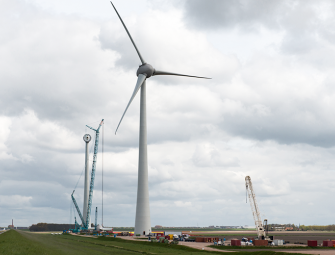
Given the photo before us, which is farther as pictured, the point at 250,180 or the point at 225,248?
the point at 250,180

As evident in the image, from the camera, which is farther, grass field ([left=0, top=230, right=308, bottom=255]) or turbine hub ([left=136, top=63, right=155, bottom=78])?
A: turbine hub ([left=136, top=63, right=155, bottom=78])

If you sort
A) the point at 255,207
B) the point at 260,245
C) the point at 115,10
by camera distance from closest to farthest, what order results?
the point at 260,245 < the point at 115,10 < the point at 255,207

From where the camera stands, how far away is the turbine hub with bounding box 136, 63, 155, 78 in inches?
6095

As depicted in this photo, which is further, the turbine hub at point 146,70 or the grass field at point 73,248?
the turbine hub at point 146,70

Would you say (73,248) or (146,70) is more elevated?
(146,70)

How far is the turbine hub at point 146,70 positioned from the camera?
6095 inches

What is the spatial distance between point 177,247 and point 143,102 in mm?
65893

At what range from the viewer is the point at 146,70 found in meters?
155

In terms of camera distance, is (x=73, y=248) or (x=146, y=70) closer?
(x=73, y=248)

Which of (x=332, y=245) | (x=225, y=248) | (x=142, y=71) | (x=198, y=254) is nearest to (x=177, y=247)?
(x=225, y=248)

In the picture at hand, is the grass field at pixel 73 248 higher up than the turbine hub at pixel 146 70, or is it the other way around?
the turbine hub at pixel 146 70

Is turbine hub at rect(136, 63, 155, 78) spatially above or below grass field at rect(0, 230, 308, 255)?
above

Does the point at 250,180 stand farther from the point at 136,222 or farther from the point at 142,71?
the point at 142,71

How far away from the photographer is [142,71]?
155125 millimetres
